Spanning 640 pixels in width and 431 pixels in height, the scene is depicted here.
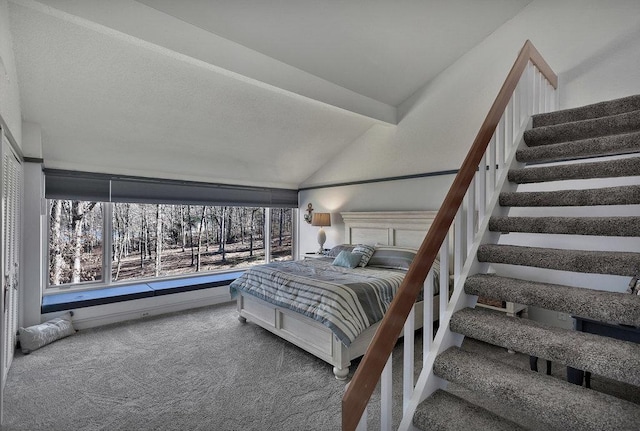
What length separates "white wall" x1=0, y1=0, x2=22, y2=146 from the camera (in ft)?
6.77

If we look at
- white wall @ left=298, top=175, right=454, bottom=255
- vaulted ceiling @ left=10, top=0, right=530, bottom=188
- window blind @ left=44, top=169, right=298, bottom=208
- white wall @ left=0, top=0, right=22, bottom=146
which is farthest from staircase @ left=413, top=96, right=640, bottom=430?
window blind @ left=44, top=169, right=298, bottom=208

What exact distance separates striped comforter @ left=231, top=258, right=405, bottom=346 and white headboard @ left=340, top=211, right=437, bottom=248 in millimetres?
798

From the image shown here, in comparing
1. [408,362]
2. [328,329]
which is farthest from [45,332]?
[408,362]

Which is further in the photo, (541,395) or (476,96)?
(476,96)

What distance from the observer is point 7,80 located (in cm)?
224

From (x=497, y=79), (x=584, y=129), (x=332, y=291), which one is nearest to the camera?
(x=584, y=129)

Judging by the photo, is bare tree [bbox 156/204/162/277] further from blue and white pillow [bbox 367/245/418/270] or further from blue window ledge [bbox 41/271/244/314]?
blue and white pillow [bbox 367/245/418/270]

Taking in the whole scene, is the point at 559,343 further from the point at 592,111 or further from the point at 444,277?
the point at 592,111

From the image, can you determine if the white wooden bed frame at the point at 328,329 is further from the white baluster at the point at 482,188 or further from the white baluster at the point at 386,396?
the white baluster at the point at 482,188

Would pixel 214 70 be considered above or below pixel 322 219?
above

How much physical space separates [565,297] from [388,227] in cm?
307

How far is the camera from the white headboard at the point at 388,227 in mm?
4063

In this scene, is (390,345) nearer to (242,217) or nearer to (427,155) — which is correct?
(427,155)

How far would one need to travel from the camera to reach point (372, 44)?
329 cm
